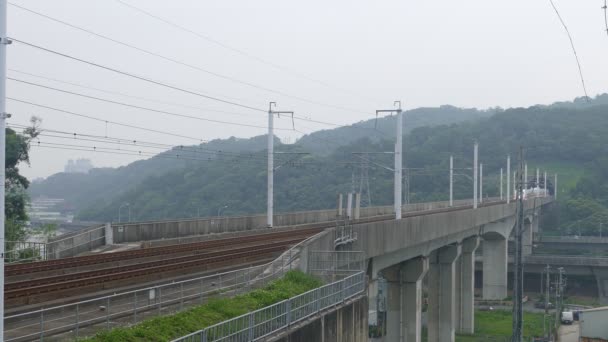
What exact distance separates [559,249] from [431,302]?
66178 millimetres

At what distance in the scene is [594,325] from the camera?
5009 centimetres

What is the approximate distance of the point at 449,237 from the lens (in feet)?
189

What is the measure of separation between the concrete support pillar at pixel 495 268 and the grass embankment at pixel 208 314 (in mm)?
72326

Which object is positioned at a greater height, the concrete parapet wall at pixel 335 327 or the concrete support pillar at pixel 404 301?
the concrete parapet wall at pixel 335 327

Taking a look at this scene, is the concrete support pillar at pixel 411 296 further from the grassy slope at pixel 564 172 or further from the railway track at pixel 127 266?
the grassy slope at pixel 564 172

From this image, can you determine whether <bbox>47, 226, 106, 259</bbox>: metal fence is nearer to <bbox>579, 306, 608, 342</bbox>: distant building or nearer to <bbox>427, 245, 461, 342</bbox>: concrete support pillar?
<bbox>579, 306, 608, 342</bbox>: distant building

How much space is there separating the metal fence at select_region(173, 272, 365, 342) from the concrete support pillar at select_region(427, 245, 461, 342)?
3936cm

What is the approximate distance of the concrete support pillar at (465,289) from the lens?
71.4 m

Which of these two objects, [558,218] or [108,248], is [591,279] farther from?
[108,248]

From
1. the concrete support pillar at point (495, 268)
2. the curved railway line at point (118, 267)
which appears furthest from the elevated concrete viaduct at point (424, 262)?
the concrete support pillar at point (495, 268)

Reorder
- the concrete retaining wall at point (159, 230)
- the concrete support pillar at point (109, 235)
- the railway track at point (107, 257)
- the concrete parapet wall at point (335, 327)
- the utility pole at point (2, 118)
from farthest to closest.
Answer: the concrete support pillar at point (109, 235), the concrete retaining wall at point (159, 230), the railway track at point (107, 257), the concrete parapet wall at point (335, 327), the utility pole at point (2, 118)

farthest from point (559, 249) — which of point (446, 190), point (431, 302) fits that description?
point (431, 302)

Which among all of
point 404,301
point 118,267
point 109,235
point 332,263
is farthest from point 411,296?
point 118,267

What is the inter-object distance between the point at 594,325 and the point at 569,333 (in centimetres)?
1302
